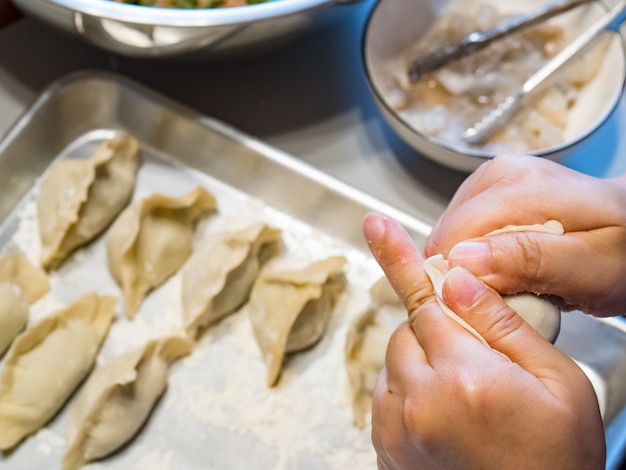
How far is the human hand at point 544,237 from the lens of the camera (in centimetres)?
69

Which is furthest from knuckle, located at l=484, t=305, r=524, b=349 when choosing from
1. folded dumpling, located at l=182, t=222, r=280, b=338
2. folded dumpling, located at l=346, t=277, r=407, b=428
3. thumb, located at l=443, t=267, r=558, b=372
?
folded dumpling, located at l=182, t=222, r=280, b=338

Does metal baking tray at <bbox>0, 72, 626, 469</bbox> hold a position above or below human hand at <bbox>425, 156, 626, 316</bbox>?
below

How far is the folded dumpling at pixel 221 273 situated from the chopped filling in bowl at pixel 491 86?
0.34 m

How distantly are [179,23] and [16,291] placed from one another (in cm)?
52

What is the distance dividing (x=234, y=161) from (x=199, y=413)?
1.55 ft

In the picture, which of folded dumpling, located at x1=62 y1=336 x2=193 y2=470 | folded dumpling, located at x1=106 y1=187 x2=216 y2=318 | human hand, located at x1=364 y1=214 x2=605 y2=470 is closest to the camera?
human hand, located at x1=364 y1=214 x2=605 y2=470

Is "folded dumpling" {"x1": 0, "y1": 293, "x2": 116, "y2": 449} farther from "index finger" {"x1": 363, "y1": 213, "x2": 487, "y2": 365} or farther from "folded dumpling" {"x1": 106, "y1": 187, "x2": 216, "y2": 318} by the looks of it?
"index finger" {"x1": 363, "y1": 213, "x2": 487, "y2": 365}

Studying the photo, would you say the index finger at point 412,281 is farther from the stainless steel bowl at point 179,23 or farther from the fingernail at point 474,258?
the stainless steel bowl at point 179,23

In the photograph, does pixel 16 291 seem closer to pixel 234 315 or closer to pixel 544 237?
pixel 234 315

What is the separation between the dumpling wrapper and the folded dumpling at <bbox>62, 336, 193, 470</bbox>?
0.53 meters

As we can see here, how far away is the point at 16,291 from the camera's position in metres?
1.13

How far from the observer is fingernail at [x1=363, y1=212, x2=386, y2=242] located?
0.72 metres

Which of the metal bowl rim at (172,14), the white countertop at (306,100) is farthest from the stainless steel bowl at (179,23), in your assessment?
the white countertop at (306,100)

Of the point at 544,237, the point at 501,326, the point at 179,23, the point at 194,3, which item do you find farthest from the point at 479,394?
the point at 194,3
